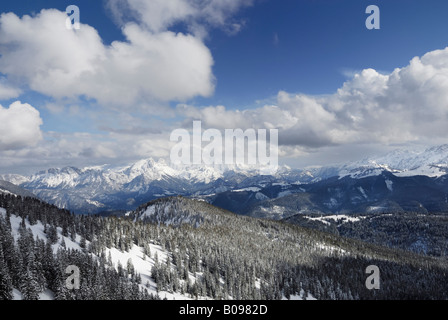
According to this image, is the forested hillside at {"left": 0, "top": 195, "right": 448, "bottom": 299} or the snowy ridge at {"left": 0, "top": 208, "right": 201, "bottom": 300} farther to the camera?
the snowy ridge at {"left": 0, "top": 208, "right": 201, "bottom": 300}

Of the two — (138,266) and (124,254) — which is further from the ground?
(124,254)

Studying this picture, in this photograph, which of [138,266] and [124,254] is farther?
[124,254]

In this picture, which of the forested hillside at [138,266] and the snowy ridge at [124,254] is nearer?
the forested hillside at [138,266]

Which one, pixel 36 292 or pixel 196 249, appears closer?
pixel 36 292

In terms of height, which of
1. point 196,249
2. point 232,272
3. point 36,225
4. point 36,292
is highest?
point 36,225
